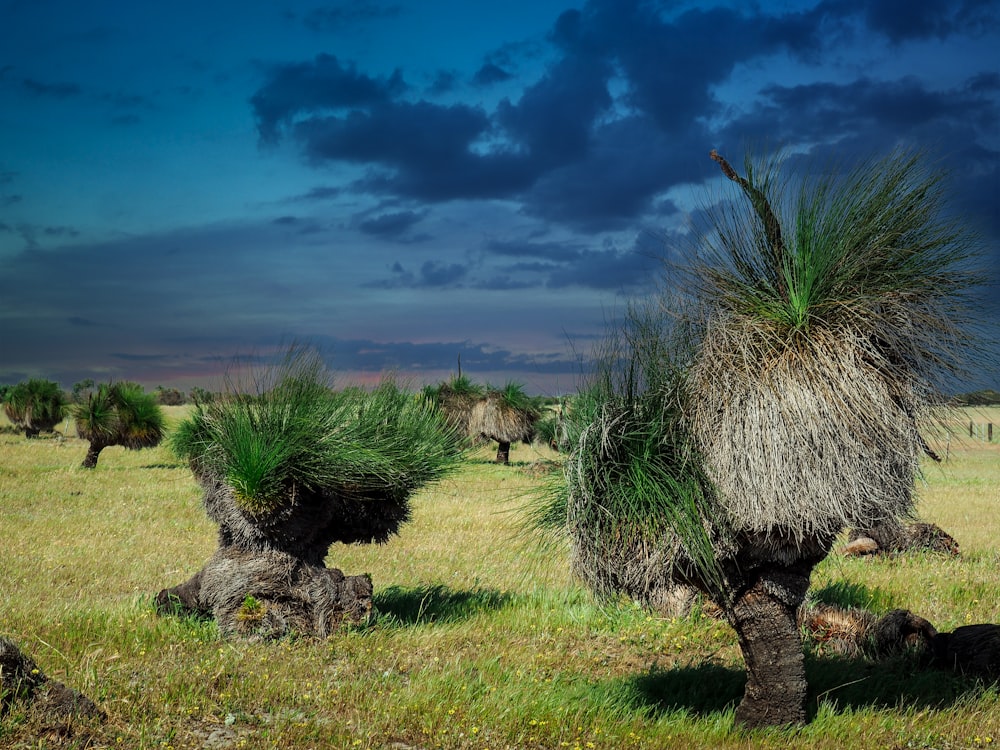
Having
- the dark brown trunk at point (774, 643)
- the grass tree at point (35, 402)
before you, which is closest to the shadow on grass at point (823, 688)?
the dark brown trunk at point (774, 643)

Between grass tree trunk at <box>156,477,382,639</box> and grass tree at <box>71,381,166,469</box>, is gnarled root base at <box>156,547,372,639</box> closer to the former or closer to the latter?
grass tree trunk at <box>156,477,382,639</box>

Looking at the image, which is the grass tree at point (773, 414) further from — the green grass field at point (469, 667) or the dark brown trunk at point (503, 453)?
the dark brown trunk at point (503, 453)

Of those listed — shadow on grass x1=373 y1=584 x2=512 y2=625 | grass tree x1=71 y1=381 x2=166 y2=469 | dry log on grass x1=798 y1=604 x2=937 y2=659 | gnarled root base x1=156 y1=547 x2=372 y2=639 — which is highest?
grass tree x1=71 y1=381 x2=166 y2=469

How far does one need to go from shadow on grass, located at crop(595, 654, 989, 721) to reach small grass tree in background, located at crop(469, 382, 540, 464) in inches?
1240

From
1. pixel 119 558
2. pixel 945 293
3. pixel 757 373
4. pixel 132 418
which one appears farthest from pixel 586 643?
pixel 132 418

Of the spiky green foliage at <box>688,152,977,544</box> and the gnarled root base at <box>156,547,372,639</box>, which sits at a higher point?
the spiky green foliage at <box>688,152,977,544</box>

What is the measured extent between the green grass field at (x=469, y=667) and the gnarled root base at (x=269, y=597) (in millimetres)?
259

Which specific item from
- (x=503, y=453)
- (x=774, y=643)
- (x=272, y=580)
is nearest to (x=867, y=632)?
(x=774, y=643)

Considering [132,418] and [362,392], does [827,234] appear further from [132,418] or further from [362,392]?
[132,418]

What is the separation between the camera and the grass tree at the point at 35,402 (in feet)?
161

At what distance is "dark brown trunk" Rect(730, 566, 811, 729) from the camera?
7234 mm

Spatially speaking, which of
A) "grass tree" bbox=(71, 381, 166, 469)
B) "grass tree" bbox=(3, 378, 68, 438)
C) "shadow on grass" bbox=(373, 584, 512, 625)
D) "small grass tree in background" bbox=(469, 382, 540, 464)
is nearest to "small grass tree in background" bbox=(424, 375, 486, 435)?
"small grass tree in background" bbox=(469, 382, 540, 464)

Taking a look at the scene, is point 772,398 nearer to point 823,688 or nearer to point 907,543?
point 823,688

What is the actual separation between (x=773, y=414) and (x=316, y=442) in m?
5.89
